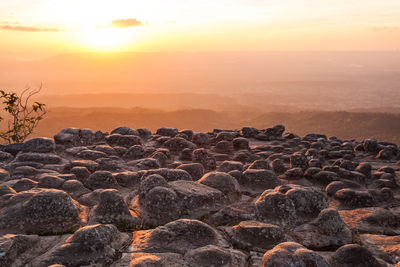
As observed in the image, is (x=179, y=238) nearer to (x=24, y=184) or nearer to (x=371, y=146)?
(x=24, y=184)

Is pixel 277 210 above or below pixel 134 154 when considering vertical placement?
below

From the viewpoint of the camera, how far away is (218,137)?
50.3 ft

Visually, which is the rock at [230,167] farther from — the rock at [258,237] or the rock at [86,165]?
the rock at [258,237]

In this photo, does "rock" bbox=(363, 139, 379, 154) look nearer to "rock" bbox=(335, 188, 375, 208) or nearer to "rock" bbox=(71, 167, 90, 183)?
"rock" bbox=(335, 188, 375, 208)

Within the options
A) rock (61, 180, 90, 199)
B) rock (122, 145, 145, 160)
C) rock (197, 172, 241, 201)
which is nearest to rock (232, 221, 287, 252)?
rock (197, 172, 241, 201)

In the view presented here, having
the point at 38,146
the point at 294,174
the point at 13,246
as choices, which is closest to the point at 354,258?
the point at 294,174

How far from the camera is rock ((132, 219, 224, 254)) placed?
5.39 metres

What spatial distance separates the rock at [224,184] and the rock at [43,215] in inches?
126

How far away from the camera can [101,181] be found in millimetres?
8578

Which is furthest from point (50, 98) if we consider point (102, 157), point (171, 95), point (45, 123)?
point (102, 157)

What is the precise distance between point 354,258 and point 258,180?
13.4 ft

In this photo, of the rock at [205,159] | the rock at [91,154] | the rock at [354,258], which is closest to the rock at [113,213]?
the rock at [354,258]

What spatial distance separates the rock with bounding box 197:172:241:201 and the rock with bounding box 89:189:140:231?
2.26 meters

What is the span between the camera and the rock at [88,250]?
16.3 feet
